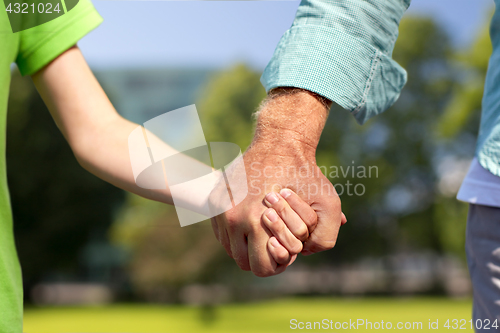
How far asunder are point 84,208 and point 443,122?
22295 mm

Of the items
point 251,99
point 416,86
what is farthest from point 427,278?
point 251,99

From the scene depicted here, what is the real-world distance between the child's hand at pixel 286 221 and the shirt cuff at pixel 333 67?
45 cm

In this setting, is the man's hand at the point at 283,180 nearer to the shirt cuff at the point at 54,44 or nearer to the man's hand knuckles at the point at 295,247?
the man's hand knuckles at the point at 295,247

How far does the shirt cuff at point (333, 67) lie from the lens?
173 centimetres

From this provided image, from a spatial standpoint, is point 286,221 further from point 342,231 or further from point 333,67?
point 342,231

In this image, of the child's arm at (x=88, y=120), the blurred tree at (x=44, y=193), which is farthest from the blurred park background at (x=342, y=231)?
the child's arm at (x=88, y=120)

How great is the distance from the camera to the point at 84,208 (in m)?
26.2

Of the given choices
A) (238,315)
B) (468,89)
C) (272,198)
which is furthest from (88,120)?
(468,89)

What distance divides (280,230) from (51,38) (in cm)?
111

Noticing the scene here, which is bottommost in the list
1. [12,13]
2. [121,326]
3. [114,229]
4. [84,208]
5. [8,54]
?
[121,326]

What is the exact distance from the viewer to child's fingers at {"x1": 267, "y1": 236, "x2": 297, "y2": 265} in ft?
5.49

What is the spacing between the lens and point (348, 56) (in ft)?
5.83

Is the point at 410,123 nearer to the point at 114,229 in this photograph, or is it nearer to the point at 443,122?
the point at 443,122

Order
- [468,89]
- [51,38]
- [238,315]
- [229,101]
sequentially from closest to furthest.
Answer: [51,38] < [238,315] < [468,89] < [229,101]
